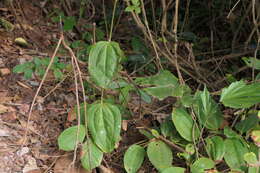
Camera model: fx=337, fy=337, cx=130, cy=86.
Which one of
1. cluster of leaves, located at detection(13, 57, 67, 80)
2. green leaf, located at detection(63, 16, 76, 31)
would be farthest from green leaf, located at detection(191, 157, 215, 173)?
green leaf, located at detection(63, 16, 76, 31)

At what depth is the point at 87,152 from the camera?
117cm

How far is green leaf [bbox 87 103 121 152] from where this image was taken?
1.14 metres

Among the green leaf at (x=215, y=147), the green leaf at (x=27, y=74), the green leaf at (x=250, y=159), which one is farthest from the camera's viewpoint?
the green leaf at (x=27, y=74)

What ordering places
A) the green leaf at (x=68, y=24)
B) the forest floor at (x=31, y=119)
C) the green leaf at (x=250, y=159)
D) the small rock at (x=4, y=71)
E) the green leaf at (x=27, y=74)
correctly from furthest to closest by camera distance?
the green leaf at (x=68, y=24), the small rock at (x=4, y=71), the green leaf at (x=27, y=74), the forest floor at (x=31, y=119), the green leaf at (x=250, y=159)

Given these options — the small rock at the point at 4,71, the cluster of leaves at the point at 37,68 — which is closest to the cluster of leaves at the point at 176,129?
the cluster of leaves at the point at 37,68

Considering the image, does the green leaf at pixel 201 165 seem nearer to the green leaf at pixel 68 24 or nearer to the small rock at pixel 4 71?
the small rock at pixel 4 71

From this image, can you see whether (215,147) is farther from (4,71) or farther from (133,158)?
(4,71)

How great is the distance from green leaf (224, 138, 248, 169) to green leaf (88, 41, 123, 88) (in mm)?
469

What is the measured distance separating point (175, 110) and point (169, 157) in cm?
17

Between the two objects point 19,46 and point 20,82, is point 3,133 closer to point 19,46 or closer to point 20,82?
point 20,82

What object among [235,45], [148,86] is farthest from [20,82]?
[235,45]

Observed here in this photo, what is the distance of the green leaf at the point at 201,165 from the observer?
3.61 feet

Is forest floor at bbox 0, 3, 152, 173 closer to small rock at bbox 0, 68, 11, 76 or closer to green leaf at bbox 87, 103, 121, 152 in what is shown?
small rock at bbox 0, 68, 11, 76

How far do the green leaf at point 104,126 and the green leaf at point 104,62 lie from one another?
0.31 feet
